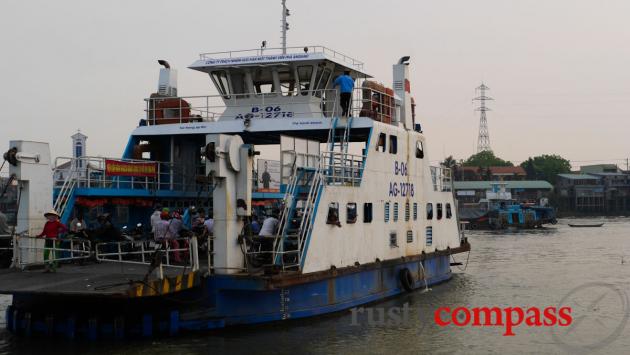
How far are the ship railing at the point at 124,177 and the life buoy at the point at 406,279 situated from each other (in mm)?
5428

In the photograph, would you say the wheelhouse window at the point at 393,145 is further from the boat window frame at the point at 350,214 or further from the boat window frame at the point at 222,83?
the boat window frame at the point at 222,83

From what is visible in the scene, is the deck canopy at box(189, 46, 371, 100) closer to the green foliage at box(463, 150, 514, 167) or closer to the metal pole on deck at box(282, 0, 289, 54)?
the metal pole on deck at box(282, 0, 289, 54)

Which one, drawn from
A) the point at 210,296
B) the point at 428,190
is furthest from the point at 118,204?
the point at 428,190

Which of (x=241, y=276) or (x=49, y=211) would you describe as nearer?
(x=241, y=276)

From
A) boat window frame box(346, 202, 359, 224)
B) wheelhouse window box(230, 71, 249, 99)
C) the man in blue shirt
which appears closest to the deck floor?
boat window frame box(346, 202, 359, 224)

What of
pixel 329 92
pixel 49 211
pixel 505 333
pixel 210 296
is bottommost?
pixel 505 333

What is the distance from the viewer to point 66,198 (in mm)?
15250

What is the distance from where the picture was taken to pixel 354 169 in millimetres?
16078

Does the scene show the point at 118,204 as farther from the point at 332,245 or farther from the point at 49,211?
the point at 332,245

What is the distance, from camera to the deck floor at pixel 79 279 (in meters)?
11.2

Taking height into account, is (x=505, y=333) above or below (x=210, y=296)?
below

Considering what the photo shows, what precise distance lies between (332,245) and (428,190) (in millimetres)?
5916

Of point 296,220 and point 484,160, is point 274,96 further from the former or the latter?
point 484,160

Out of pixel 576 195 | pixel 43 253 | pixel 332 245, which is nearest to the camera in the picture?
pixel 43 253
